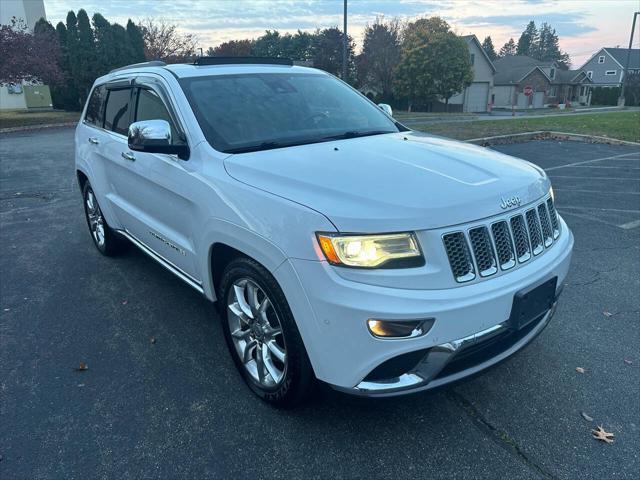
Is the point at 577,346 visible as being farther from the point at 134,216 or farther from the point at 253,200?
the point at 134,216

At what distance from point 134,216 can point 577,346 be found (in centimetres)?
356

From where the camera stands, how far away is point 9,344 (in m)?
3.66

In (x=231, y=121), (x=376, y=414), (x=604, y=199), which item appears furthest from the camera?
(x=604, y=199)

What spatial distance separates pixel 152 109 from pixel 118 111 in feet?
3.08

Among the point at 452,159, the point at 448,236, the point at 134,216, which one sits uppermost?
the point at 452,159

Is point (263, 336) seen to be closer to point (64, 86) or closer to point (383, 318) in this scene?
point (383, 318)

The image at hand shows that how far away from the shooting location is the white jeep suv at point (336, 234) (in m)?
2.16

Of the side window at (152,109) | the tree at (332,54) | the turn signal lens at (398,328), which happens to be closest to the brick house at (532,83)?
the tree at (332,54)

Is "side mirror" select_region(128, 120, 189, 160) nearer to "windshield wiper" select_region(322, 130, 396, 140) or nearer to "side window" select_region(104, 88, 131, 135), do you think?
"windshield wiper" select_region(322, 130, 396, 140)

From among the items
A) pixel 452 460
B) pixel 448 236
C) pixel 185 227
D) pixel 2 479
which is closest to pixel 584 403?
pixel 452 460

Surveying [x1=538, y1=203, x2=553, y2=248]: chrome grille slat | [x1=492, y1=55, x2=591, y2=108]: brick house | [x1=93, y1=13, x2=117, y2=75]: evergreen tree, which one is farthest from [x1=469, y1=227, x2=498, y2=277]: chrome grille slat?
[x1=492, y1=55, x2=591, y2=108]: brick house

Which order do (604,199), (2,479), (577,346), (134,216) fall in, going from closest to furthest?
(2,479)
(577,346)
(134,216)
(604,199)

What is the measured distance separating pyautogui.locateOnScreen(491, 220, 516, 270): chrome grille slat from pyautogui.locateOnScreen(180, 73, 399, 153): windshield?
4.41ft

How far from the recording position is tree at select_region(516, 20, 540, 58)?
133 metres
